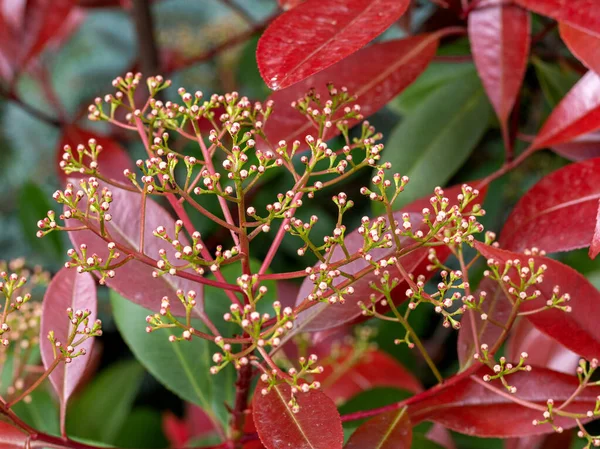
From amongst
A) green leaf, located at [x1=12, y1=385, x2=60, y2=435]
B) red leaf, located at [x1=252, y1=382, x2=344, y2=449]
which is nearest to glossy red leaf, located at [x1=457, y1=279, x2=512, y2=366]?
red leaf, located at [x1=252, y1=382, x2=344, y2=449]

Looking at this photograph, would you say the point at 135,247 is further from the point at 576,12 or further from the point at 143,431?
the point at 143,431

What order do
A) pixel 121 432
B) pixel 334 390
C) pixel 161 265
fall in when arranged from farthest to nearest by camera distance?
pixel 121 432, pixel 334 390, pixel 161 265

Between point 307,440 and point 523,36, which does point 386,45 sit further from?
point 307,440

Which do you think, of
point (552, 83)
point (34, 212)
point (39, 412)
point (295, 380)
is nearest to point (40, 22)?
point (34, 212)

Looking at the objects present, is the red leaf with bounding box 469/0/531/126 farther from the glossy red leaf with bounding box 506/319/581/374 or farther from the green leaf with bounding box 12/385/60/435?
the green leaf with bounding box 12/385/60/435

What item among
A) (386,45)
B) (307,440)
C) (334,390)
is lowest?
(334,390)

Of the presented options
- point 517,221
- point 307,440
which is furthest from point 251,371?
point 517,221

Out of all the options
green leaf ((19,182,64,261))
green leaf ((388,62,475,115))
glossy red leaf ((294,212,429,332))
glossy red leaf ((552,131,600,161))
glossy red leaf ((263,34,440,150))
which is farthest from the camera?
green leaf ((19,182,64,261))

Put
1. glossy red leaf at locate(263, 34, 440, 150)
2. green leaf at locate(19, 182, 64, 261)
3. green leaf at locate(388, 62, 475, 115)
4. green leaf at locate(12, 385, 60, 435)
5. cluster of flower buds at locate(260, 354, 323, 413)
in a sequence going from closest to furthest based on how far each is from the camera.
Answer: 1. cluster of flower buds at locate(260, 354, 323, 413)
2. glossy red leaf at locate(263, 34, 440, 150)
3. green leaf at locate(12, 385, 60, 435)
4. green leaf at locate(388, 62, 475, 115)
5. green leaf at locate(19, 182, 64, 261)
